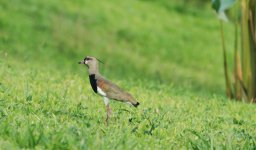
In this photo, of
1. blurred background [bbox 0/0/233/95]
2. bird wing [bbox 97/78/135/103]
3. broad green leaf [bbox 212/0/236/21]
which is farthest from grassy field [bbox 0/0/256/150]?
broad green leaf [bbox 212/0/236/21]

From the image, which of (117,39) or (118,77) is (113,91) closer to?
(118,77)

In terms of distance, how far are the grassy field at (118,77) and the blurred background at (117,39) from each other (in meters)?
0.04

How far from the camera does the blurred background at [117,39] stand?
17.7 m

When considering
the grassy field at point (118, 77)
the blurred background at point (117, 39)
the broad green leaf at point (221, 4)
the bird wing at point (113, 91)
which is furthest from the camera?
the blurred background at point (117, 39)

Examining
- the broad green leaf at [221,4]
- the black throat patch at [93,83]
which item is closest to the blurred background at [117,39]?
the broad green leaf at [221,4]

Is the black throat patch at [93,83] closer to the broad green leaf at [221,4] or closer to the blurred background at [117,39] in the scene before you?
the broad green leaf at [221,4]

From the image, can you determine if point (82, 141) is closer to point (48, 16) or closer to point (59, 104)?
point (59, 104)

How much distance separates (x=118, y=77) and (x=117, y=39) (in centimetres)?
511

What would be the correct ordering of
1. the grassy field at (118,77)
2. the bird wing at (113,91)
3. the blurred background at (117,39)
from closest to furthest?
1. the grassy field at (118,77)
2. the bird wing at (113,91)
3. the blurred background at (117,39)

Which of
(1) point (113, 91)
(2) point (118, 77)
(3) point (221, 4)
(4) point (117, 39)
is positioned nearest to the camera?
(1) point (113, 91)

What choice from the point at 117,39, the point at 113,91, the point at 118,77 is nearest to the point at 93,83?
the point at 113,91

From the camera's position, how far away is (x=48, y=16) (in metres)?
20.4

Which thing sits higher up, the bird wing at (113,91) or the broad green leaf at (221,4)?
the broad green leaf at (221,4)

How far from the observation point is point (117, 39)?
2091 centimetres
